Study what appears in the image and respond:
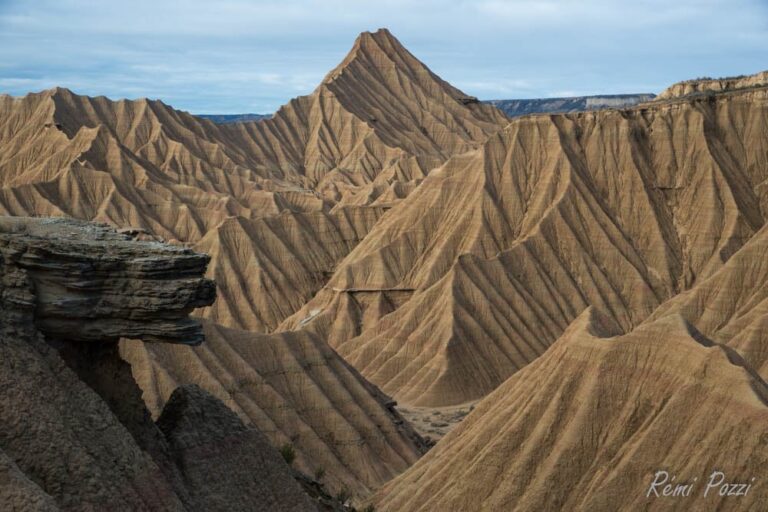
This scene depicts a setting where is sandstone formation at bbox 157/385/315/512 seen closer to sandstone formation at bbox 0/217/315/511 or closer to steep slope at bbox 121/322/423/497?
sandstone formation at bbox 0/217/315/511

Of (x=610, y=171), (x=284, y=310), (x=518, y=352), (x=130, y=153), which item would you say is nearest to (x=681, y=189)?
(x=610, y=171)

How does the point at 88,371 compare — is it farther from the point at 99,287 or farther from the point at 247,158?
the point at 247,158

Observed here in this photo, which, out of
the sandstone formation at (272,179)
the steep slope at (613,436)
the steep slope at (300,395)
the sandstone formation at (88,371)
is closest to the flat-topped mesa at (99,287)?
the sandstone formation at (88,371)

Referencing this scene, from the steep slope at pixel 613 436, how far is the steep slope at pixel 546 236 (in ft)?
110

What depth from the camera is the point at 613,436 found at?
41.2 metres

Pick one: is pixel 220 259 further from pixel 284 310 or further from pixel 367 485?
pixel 367 485

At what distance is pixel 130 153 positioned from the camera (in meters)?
134

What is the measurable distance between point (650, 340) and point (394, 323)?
141 feet

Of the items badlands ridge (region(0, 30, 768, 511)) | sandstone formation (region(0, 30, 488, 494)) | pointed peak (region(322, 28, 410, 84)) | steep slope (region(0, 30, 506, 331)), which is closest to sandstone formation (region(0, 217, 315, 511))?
badlands ridge (region(0, 30, 768, 511))

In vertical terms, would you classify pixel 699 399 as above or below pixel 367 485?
above

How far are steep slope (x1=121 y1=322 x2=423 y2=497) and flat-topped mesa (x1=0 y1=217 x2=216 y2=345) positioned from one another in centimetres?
2263

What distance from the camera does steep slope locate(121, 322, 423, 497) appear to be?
160ft

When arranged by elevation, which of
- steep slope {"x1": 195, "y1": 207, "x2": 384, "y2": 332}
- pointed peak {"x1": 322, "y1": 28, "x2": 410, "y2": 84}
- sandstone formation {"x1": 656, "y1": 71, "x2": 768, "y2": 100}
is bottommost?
steep slope {"x1": 195, "y1": 207, "x2": 384, "y2": 332}

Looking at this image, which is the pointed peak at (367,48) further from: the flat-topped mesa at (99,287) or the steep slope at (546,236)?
the flat-topped mesa at (99,287)
